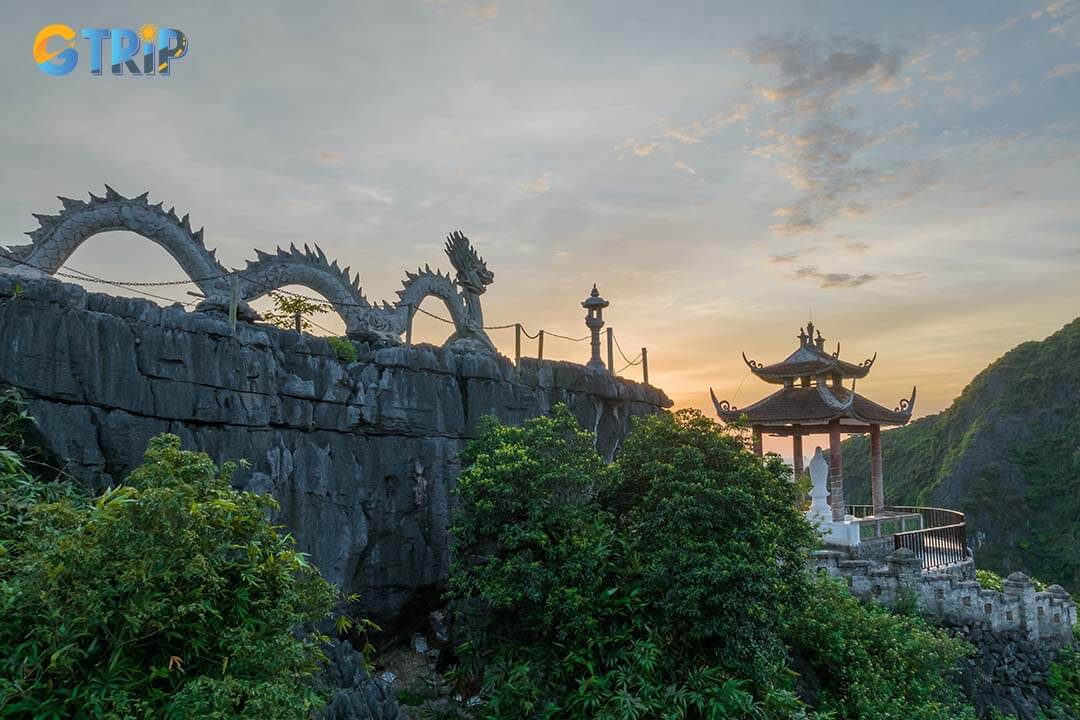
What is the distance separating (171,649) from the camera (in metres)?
5.47

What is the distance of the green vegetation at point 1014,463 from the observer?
32.6 m

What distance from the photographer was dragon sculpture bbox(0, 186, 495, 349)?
1046 centimetres

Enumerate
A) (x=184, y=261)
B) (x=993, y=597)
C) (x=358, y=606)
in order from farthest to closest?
(x=993, y=597) → (x=184, y=261) → (x=358, y=606)

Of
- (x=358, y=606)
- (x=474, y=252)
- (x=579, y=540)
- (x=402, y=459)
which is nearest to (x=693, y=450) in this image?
(x=579, y=540)

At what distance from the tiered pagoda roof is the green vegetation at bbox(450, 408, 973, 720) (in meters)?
8.89

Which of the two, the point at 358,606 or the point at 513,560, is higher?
the point at 513,560

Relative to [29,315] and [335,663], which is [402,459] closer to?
[335,663]

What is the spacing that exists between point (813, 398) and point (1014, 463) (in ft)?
78.6

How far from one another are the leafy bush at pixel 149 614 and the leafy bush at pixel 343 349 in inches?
178

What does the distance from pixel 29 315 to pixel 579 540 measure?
21.2 ft

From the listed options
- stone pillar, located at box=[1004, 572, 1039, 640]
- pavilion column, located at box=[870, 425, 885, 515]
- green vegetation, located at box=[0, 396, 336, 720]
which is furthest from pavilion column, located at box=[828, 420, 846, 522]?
green vegetation, located at box=[0, 396, 336, 720]

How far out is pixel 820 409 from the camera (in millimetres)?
18234

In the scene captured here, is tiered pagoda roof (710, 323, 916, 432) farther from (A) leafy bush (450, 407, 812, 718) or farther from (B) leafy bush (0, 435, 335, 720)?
(B) leafy bush (0, 435, 335, 720)

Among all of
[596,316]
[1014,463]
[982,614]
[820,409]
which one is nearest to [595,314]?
[596,316]
